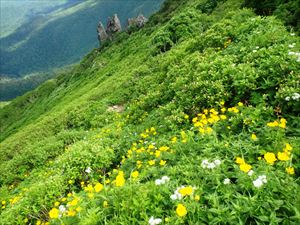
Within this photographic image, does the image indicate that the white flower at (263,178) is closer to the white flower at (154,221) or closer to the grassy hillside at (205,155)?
the grassy hillside at (205,155)

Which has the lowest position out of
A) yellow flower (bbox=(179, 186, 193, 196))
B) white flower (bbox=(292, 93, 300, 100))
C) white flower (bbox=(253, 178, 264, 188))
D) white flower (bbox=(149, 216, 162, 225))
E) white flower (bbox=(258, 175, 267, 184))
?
white flower (bbox=(292, 93, 300, 100))

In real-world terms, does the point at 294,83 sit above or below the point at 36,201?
above

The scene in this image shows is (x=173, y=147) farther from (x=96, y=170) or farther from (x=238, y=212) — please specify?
(x=96, y=170)

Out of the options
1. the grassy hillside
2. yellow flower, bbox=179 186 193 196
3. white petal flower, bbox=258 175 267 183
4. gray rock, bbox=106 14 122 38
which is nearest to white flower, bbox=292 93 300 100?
the grassy hillside

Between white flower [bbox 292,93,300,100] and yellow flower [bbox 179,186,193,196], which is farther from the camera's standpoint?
white flower [bbox 292,93,300,100]

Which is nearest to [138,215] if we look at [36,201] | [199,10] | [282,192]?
[282,192]

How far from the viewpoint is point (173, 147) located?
6.90 meters

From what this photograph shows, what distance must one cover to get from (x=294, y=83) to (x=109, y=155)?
590cm

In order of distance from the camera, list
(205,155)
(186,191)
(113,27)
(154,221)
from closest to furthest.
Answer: (154,221) → (186,191) → (205,155) → (113,27)

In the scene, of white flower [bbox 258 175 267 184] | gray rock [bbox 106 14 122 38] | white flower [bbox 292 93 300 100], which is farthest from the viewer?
gray rock [bbox 106 14 122 38]

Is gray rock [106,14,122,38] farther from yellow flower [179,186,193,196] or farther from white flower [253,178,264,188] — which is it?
white flower [253,178,264,188]

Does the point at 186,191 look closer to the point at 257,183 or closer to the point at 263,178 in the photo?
the point at 257,183

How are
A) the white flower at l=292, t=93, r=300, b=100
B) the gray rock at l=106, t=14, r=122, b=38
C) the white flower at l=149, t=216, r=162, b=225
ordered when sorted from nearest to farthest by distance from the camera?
the white flower at l=149, t=216, r=162, b=225 < the white flower at l=292, t=93, r=300, b=100 < the gray rock at l=106, t=14, r=122, b=38

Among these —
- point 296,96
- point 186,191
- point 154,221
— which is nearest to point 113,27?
point 296,96
